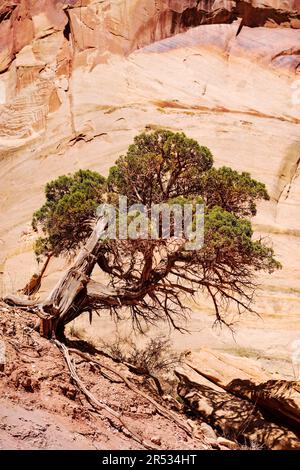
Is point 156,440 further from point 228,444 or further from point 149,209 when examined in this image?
point 149,209

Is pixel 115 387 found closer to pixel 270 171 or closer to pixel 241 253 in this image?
pixel 241 253

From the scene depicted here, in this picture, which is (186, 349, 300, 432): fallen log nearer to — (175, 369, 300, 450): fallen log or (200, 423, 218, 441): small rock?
(175, 369, 300, 450): fallen log

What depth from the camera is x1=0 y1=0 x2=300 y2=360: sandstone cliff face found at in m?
22.2

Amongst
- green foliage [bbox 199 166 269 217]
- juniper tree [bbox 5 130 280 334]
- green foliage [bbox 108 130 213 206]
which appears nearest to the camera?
juniper tree [bbox 5 130 280 334]

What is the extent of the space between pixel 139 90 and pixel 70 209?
1691cm

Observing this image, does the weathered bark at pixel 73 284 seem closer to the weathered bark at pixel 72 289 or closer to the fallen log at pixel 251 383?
the weathered bark at pixel 72 289

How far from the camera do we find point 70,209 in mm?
10922

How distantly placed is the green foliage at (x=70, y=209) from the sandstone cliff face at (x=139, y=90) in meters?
6.63

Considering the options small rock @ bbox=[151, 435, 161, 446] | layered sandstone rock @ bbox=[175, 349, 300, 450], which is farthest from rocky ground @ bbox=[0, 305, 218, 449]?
layered sandstone rock @ bbox=[175, 349, 300, 450]

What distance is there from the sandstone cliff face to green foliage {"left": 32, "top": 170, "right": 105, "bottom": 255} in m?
6.63

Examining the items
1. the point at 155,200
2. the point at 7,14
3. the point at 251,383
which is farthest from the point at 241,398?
the point at 7,14

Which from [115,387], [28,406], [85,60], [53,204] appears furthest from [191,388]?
[85,60]

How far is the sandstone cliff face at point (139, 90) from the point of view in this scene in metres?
22.2

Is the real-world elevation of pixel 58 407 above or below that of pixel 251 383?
above
